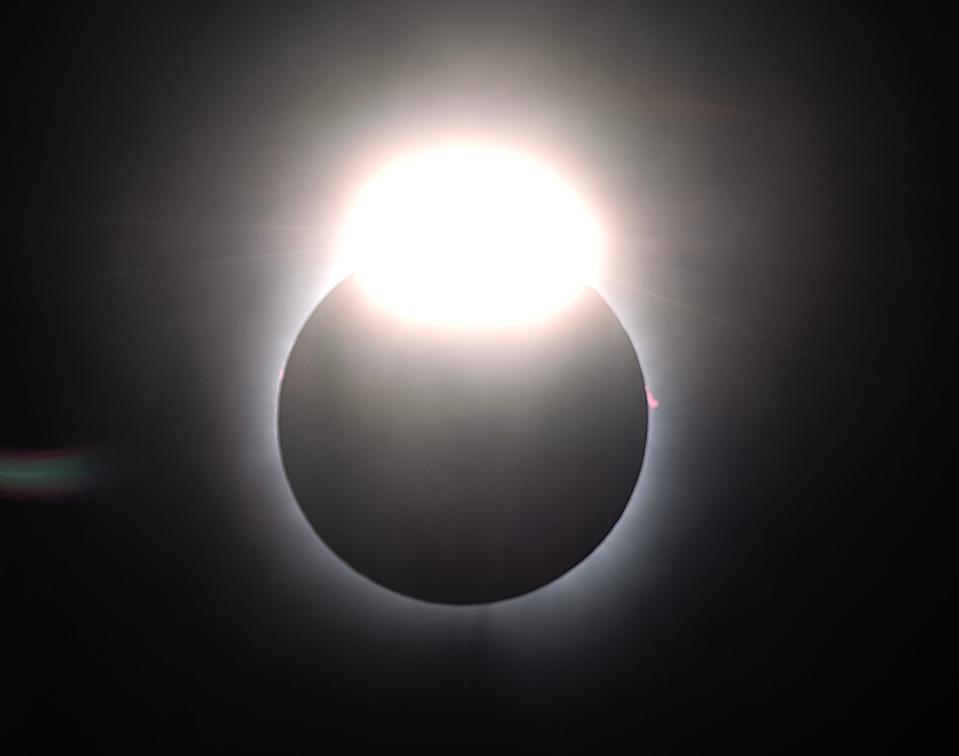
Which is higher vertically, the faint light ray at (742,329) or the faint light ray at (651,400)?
the faint light ray at (742,329)

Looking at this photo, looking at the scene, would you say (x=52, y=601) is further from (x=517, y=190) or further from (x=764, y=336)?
(x=764, y=336)

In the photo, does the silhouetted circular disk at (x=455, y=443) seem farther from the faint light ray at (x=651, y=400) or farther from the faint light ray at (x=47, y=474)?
the faint light ray at (x=47, y=474)

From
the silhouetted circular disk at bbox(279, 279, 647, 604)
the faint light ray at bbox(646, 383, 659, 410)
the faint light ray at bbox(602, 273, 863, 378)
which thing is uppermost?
the faint light ray at bbox(602, 273, 863, 378)

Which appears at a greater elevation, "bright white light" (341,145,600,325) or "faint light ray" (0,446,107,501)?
"bright white light" (341,145,600,325)

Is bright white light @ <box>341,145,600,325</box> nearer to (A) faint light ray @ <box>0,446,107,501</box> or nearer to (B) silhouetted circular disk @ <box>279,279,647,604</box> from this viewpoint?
(B) silhouetted circular disk @ <box>279,279,647,604</box>

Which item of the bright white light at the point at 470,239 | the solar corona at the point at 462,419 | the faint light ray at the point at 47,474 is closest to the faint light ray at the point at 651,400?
the solar corona at the point at 462,419

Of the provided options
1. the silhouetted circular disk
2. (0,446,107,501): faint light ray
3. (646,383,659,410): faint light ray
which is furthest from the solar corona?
(0,446,107,501): faint light ray

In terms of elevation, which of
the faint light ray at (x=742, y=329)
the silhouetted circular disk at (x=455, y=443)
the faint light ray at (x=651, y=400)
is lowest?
the silhouetted circular disk at (x=455, y=443)
